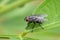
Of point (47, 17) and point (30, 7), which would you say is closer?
point (47, 17)

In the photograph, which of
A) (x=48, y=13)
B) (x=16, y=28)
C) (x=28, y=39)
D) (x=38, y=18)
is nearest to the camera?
(x=28, y=39)

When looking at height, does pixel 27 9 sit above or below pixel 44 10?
above

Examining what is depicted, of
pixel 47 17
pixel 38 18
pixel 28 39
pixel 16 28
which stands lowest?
pixel 28 39

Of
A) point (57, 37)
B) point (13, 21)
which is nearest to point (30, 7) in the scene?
point (13, 21)

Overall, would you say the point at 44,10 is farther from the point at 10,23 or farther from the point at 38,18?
the point at 10,23

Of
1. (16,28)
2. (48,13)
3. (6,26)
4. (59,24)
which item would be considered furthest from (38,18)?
(6,26)

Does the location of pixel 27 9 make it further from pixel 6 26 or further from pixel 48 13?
pixel 48 13

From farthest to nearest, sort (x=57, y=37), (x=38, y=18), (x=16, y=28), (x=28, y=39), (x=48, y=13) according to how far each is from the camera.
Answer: (x=16, y=28)
(x=57, y=37)
(x=38, y=18)
(x=48, y=13)
(x=28, y=39)
